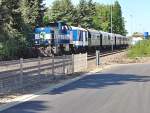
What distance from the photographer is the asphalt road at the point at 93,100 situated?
14109mm

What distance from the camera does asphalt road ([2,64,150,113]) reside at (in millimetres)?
14109

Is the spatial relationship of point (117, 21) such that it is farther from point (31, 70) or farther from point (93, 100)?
point (93, 100)

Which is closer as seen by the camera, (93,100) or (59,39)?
(93,100)

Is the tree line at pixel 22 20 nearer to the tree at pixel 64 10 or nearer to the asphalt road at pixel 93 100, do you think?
the tree at pixel 64 10

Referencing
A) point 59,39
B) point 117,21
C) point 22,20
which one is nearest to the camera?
point 22,20

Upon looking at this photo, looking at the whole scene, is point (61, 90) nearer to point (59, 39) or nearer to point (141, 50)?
point (59, 39)

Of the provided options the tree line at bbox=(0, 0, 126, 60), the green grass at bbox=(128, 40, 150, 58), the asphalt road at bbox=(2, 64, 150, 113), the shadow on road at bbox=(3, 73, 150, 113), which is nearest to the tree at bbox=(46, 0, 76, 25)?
the tree line at bbox=(0, 0, 126, 60)

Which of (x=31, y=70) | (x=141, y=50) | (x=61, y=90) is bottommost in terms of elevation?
(x=61, y=90)

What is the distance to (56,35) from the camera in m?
48.0

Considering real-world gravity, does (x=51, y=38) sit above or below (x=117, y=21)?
below

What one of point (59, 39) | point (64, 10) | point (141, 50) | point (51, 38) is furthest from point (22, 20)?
point (64, 10)

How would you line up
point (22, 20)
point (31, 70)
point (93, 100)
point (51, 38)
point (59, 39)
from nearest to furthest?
point (93, 100) < point (31, 70) < point (22, 20) < point (51, 38) < point (59, 39)

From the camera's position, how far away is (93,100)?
1620cm

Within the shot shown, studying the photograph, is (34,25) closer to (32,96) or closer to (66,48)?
(66,48)
